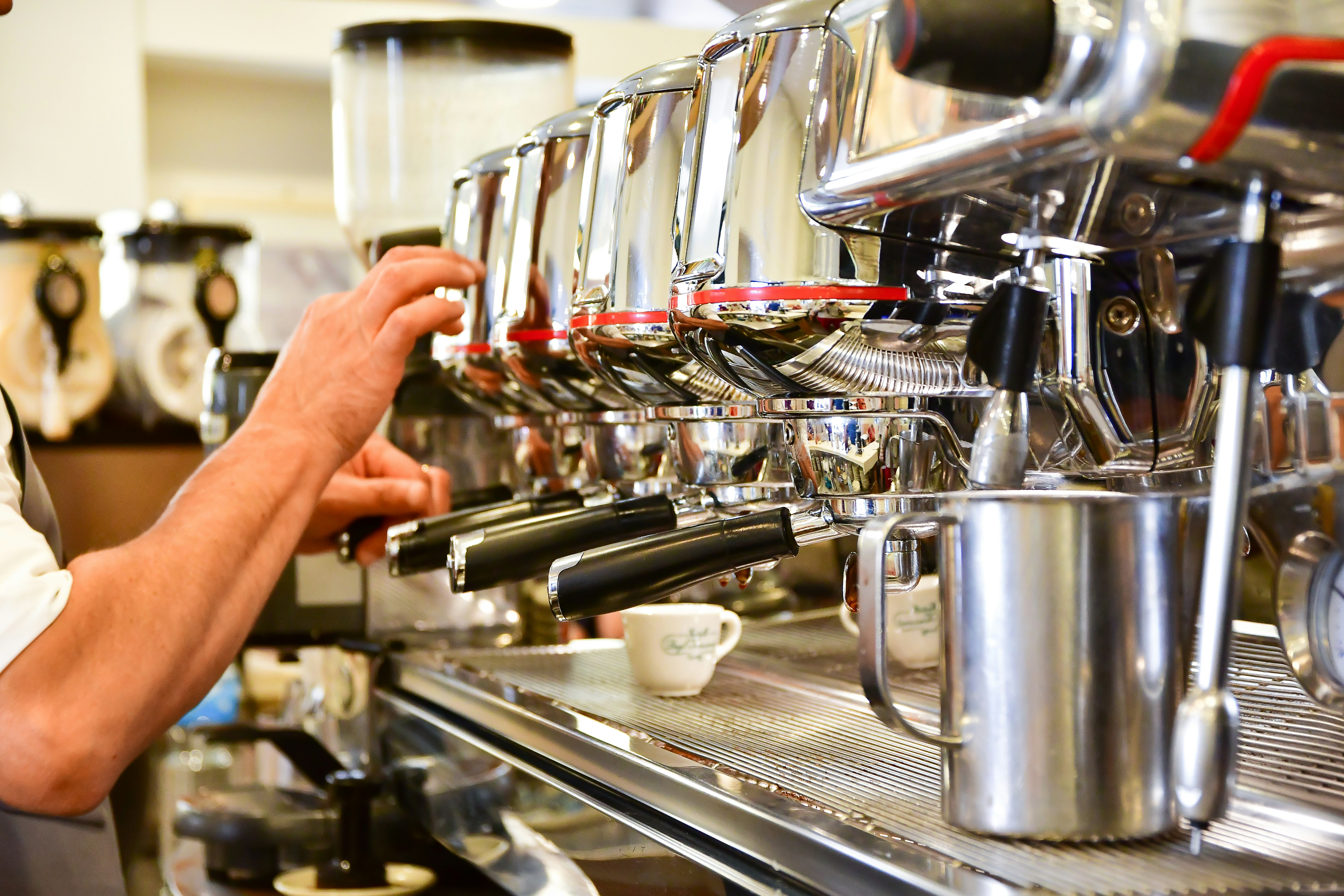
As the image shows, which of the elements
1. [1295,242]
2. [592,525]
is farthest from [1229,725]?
[592,525]

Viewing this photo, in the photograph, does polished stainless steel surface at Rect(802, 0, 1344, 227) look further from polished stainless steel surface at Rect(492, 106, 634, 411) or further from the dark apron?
the dark apron

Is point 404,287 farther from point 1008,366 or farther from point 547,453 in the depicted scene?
point 1008,366

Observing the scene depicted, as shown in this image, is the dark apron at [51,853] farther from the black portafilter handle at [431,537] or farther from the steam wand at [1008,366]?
the steam wand at [1008,366]

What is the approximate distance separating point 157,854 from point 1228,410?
875 mm

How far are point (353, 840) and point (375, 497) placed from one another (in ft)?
1.01

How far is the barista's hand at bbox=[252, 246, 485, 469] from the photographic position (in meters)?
0.94

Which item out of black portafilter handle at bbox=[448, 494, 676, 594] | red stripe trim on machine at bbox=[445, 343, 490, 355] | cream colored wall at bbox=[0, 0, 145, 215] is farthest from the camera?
cream colored wall at bbox=[0, 0, 145, 215]

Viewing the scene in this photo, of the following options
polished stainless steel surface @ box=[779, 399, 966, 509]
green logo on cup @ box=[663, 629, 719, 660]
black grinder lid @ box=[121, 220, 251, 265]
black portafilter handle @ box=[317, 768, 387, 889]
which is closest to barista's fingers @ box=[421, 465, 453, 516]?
black portafilter handle @ box=[317, 768, 387, 889]

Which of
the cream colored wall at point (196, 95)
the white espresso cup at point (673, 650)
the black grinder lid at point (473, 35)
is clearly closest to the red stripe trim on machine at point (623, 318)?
the white espresso cup at point (673, 650)

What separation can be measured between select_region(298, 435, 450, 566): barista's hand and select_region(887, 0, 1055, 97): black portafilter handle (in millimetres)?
833

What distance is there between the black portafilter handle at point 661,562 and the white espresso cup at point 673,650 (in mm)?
222

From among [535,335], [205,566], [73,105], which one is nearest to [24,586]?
[205,566]

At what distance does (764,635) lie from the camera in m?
1.14

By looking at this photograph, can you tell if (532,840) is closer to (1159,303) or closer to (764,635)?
(764,635)
